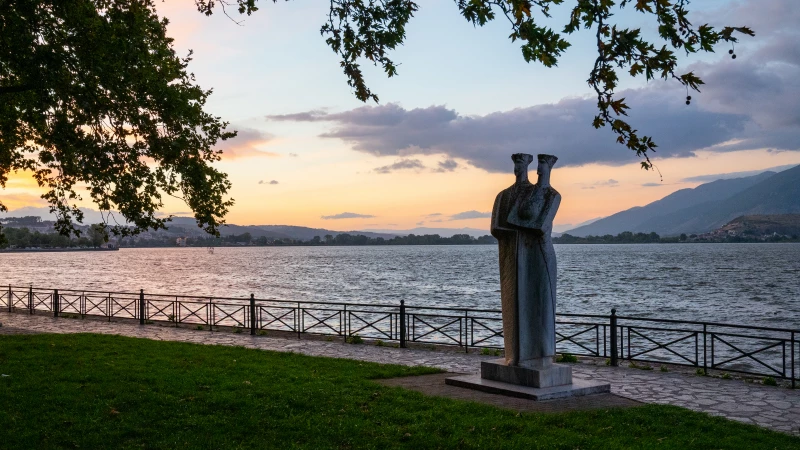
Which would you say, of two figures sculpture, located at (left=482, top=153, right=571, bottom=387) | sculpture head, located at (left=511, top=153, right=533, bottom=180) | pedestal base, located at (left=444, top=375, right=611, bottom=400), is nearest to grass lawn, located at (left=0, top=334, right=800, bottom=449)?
pedestal base, located at (left=444, top=375, right=611, bottom=400)

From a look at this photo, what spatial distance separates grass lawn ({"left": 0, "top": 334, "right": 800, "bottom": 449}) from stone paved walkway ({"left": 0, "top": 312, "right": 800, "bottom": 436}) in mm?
1158

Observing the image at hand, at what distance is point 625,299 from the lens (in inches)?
1987

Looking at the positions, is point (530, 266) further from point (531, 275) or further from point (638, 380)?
point (638, 380)

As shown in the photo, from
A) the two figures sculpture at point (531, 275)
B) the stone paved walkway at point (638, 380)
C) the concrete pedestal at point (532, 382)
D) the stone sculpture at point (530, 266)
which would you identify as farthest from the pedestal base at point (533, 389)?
the stone paved walkway at point (638, 380)

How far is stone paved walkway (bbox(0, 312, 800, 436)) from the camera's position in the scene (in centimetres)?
1005

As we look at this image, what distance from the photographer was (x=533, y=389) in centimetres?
1045

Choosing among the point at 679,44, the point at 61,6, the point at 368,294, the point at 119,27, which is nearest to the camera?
the point at 679,44

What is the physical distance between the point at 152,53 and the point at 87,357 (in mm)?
6594

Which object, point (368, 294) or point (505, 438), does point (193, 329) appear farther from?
point (368, 294)

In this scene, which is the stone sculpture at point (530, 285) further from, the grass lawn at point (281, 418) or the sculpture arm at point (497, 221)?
the grass lawn at point (281, 418)

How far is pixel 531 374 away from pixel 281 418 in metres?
4.01

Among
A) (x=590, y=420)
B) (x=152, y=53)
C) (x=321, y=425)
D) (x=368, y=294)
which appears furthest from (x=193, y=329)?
(x=368, y=294)

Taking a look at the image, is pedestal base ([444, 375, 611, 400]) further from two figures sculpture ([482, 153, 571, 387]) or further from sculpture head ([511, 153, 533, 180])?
sculpture head ([511, 153, 533, 180])

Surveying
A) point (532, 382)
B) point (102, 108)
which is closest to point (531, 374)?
point (532, 382)
